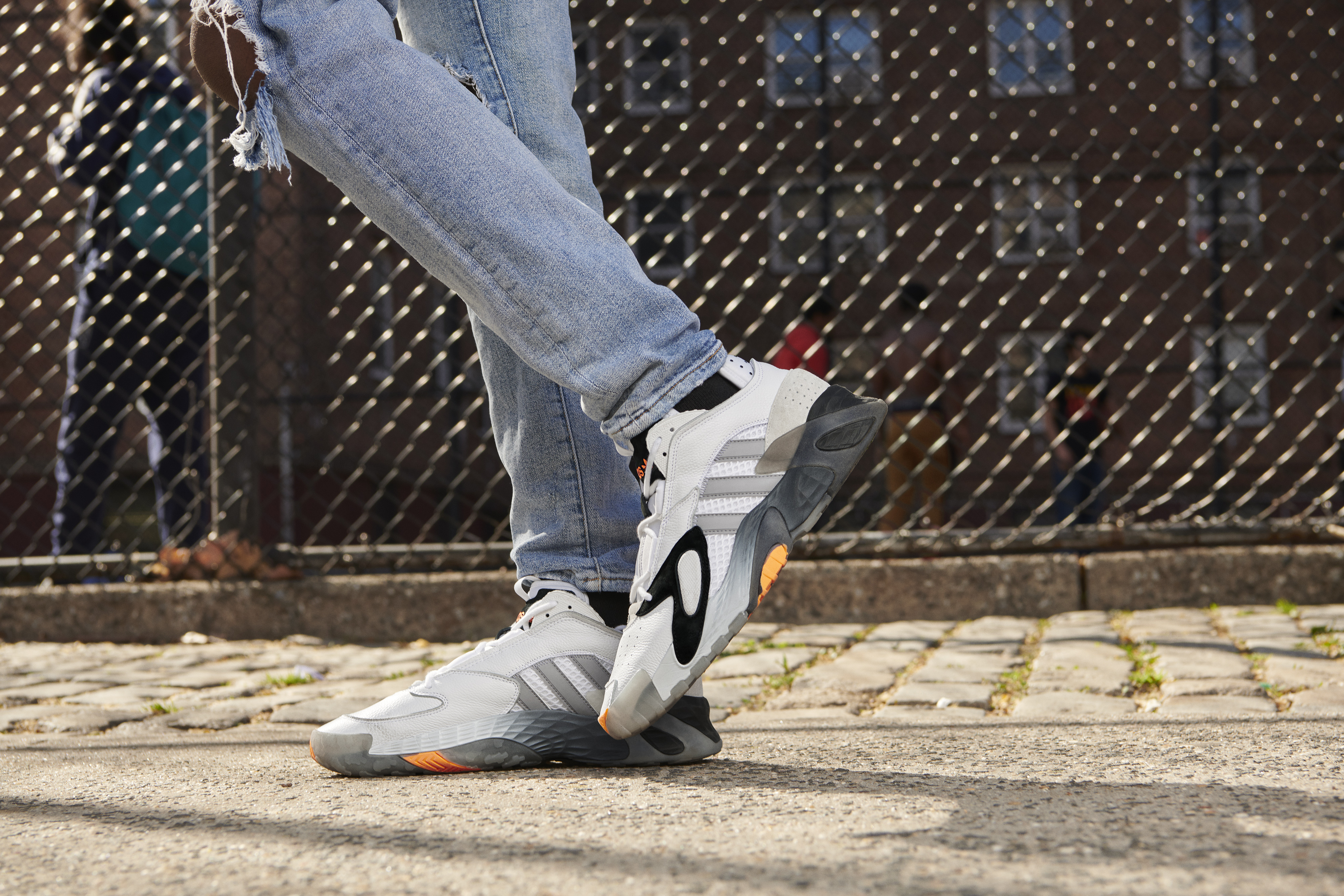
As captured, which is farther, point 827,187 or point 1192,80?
point 1192,80

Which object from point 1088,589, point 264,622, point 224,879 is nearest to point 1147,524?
point 1088,589

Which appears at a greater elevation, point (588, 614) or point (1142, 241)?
point (1142, 241)

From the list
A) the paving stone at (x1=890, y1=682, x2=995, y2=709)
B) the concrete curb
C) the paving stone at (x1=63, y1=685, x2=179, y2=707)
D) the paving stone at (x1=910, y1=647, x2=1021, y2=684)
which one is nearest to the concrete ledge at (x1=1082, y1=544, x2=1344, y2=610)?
the concrete curb

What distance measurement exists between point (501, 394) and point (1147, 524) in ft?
8.11

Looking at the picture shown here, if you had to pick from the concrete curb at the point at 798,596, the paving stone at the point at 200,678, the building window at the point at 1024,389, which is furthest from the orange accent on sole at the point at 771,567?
the building window at the point at 1024,389

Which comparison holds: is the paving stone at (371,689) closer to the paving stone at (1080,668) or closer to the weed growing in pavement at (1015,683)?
the weed growing in pavement at (1015,683)

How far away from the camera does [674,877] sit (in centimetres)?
89

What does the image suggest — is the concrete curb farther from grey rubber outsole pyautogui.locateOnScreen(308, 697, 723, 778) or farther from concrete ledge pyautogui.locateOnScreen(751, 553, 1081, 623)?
grey rubber outsole pyautogui.locateOnScreen(308, 697, 723, 778)

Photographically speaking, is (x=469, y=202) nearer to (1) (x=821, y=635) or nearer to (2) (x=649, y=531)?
(2) (x=649, y=531)

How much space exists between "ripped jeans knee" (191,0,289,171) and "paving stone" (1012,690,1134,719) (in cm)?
143

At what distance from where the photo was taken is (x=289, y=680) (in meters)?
2.54

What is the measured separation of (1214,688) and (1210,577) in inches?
55.4

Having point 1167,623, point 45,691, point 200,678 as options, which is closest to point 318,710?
point 200,678

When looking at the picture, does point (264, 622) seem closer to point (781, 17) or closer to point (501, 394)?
point (501, 394)
